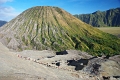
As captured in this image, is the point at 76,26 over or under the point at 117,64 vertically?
over

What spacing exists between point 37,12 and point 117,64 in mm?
133968

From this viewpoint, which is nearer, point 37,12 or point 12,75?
point 12,75

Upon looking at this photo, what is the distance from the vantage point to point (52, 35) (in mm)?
153375

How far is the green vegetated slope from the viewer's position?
135500 mm

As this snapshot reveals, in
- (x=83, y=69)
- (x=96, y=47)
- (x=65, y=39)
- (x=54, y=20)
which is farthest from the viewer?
(x=54, y=20)

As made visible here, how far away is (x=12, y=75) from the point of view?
102 ft

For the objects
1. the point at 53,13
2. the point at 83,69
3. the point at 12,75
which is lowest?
the point at 83,69

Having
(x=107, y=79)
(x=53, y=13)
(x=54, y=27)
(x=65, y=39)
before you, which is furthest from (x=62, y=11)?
(x=107, y=79)

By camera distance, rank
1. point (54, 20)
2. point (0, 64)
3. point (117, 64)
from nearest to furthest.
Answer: point (0, 64), point (117, 64), point (54, 20)

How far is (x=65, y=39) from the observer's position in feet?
486

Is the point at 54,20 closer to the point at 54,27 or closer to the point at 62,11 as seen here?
the point at 54,27

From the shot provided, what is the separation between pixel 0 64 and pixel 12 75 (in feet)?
18.1

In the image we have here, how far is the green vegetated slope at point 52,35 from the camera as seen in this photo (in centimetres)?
13550

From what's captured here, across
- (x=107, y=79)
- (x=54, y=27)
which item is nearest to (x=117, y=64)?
(x=107, y=79)
